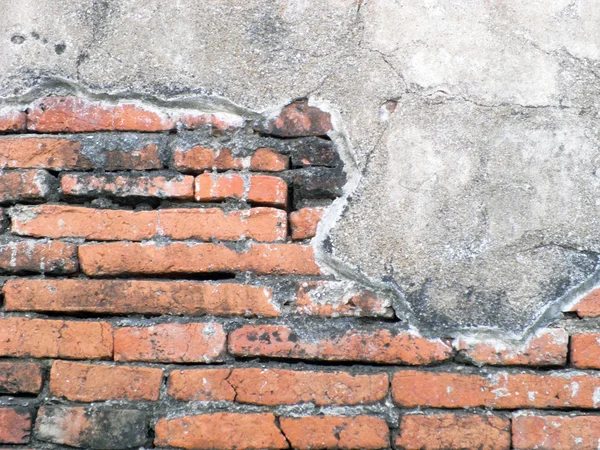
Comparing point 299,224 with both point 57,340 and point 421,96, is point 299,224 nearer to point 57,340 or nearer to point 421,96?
point 421,96

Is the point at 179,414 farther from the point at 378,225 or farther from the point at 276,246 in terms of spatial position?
the point at 378,225

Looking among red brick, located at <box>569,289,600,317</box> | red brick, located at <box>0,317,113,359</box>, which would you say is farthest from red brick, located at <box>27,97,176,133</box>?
red brick, located at <box>569,289,600,317</box>

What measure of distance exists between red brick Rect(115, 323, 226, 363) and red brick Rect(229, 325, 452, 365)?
5 centimetres

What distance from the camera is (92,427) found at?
1561 mm

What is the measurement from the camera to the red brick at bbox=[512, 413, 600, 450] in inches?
59.6

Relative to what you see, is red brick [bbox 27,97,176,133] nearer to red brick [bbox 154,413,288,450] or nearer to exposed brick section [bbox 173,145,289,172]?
exposed brick section [bbox 173,145,289,172]

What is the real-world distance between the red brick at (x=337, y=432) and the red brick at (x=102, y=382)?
0.35 meters

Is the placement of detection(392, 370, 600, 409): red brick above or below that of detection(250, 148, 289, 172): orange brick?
below

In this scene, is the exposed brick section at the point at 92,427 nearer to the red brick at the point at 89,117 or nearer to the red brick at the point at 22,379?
the red brick at the point at 22,379

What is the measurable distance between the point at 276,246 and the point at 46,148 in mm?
686

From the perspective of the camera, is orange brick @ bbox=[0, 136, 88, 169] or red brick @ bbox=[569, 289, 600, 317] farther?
orange brick @ bbox=[0, 136, 88, 169]

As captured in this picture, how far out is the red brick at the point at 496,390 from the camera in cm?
154

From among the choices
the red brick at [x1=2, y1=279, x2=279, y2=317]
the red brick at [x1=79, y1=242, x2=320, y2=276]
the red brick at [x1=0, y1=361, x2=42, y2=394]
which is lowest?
the red brick at [x1=0, y1=361, x2=42, y2=394]

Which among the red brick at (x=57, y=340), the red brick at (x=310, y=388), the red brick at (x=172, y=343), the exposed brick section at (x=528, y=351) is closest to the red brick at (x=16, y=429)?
the red brick at (x=57, y=340)
